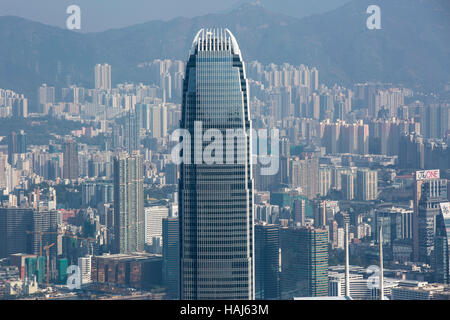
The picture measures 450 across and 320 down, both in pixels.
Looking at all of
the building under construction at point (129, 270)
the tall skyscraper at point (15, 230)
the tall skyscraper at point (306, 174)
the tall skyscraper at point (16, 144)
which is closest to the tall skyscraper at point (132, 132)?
the tall skyscraper at point (16, 144)

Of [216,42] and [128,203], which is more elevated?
[216,42]

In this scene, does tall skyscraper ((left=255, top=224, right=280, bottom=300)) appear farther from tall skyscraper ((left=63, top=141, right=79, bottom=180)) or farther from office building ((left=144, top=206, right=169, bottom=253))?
tall skyscraper ((left=63, top=141, right=79, bottom=180))

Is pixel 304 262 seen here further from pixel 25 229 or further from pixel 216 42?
pixel 25 229

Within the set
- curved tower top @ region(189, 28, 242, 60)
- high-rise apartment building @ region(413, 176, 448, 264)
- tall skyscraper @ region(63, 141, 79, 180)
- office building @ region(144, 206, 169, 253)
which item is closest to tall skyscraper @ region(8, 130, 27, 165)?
tall skyscraper @ region(63, 141, 79, 180)

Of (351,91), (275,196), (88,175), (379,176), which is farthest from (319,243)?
(88,175)

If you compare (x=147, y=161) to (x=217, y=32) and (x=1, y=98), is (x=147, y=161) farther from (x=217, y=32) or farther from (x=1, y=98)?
(x=217, y=32)

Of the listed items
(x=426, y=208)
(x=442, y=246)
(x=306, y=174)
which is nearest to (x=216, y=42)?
(x=442, y=246)
